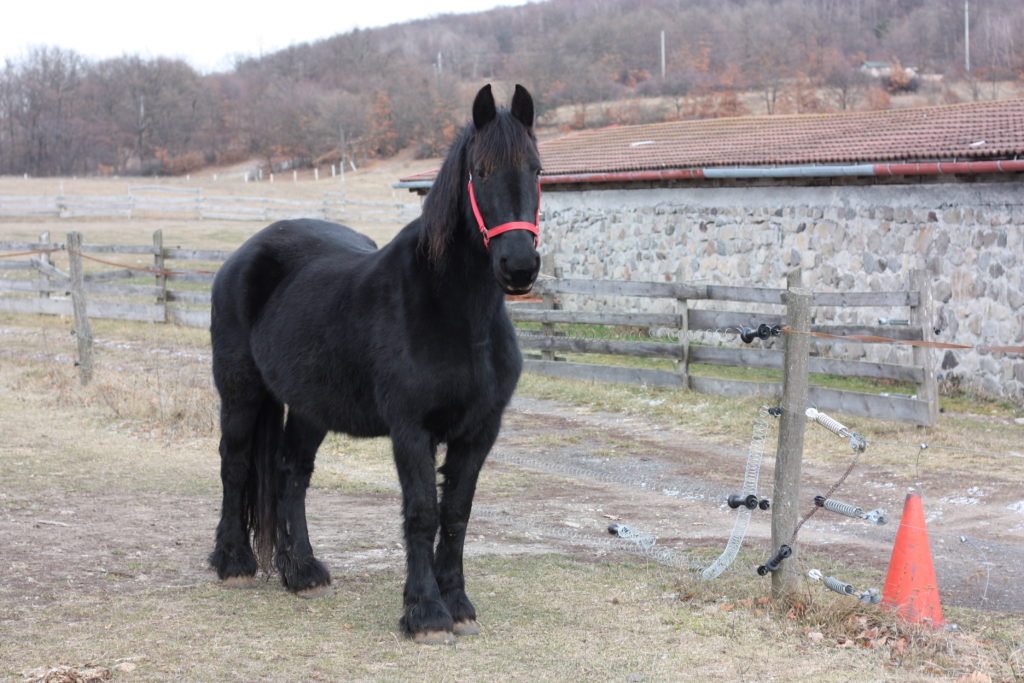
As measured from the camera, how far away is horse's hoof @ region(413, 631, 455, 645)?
454cm

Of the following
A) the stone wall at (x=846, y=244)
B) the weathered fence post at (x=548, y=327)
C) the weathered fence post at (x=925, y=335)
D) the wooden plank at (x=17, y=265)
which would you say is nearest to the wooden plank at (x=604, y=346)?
the weathered fence post at (x=548, y=327)

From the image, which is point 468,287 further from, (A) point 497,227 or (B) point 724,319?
(B) point 724,319

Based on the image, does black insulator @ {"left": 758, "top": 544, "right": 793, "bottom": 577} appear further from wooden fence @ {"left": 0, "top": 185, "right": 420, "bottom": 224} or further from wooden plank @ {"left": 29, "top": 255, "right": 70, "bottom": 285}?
wooden fence @ {"left": 0, "top": 185, "right": 420, "bottom": 224}

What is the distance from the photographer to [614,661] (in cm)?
433

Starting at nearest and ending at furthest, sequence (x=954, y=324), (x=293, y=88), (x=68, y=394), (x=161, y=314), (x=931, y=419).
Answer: (x=931, y=419) < (x=68, y=394) < (x=954, y=324) < (x=161, y=314) < (x=293, y=88)

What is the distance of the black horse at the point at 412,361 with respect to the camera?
436 cm

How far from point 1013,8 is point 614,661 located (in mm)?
73147

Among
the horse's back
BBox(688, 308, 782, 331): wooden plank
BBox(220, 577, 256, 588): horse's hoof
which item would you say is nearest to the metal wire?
the horse's back

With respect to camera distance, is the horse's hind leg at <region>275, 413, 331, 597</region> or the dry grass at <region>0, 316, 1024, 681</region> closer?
the dry grass at <region>0, 316, 1024, 681</region>

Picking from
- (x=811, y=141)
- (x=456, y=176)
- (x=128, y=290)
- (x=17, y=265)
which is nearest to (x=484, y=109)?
(x=456, y=176)

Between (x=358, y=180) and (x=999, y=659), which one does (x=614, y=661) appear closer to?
(x=999, y=659)

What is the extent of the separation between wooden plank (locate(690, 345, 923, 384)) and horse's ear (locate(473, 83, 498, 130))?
23.0 ft

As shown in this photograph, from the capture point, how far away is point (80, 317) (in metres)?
12.9

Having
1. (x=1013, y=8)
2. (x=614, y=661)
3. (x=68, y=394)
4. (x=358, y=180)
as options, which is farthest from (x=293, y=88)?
(x=614, y=661)
